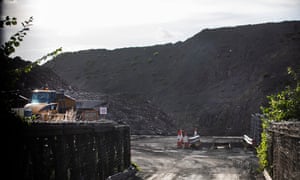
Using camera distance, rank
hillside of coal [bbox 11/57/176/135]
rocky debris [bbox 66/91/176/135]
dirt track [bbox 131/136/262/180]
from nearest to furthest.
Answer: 1. dirt track [bbox 131/136/262/180]
2. hillside of coal [bbox 11/57/176/135]
3. rocky debris [bbox 66/91/176/135]

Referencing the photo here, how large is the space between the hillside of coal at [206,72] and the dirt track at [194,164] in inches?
1145

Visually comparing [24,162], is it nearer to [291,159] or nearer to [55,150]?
[55,150]

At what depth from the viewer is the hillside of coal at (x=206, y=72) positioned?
75.1m

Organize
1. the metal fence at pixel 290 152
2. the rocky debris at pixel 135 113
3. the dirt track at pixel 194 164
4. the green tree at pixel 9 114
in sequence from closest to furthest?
the green tree at pixel 9 114, the metal fence at pixel 290 152, the dirt track at pixel 194 164, the rocky debris at pixel 135 113

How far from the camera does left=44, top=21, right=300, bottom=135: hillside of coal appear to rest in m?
75.1

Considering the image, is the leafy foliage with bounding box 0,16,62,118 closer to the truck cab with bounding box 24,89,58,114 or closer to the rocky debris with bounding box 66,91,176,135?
the truck cab with bounding box 24,89,58,114

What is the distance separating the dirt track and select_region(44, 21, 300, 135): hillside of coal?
2908 centimetres

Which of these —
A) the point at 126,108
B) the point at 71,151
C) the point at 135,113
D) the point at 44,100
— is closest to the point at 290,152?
the point at 71,151

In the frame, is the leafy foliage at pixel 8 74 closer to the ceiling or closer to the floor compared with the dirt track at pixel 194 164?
closer to the ceiling

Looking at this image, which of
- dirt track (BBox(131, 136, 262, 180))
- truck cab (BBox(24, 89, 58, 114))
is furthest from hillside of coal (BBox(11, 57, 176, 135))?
dirt track (BBox(131, 136, 262, 180))

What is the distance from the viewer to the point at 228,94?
8544 centimetres

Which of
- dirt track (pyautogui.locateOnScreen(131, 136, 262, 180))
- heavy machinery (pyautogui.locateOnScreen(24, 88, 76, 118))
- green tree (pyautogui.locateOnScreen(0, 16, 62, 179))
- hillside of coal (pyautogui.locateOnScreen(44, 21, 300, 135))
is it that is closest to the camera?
green tree (pyautogui.locateOnScreen(0, 16, 62, 179))

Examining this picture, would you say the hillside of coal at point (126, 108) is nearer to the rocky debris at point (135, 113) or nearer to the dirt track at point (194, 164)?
the rocky debris at point (135, 113)

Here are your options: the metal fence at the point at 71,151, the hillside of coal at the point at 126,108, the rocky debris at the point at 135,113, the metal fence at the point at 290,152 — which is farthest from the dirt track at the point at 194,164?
the rocky debris at the point at 135,113
